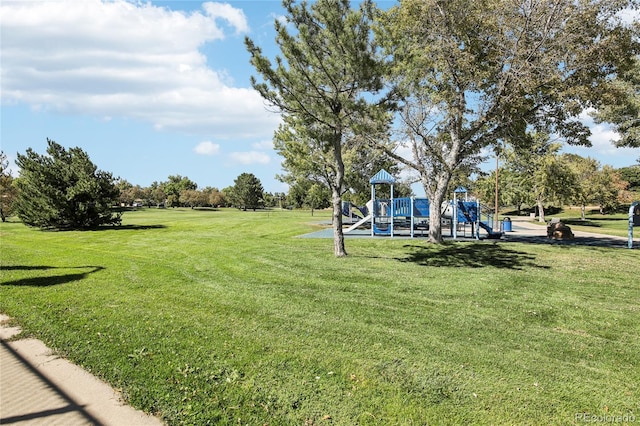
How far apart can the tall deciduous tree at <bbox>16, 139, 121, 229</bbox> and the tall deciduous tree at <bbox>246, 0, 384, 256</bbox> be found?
19.6 m

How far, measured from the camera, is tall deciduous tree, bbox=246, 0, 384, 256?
37.5 feet

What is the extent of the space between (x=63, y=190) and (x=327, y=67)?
2287 cm

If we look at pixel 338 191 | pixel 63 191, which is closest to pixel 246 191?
pixel 63 191

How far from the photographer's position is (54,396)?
397cm

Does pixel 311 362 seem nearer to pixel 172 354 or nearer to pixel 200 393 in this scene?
pixel 200 393

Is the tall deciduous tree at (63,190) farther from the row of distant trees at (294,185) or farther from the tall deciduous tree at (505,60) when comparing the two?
the tall deciduous tree at (505,60)

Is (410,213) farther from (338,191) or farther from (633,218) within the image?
(633,218)

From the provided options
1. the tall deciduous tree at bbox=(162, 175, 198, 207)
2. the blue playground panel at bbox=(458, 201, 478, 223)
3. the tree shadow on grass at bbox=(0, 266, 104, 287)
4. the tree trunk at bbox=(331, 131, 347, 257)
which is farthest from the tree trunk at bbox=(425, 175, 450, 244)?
the tall deciduous tree at bbox=(162, 175, 198, 207)

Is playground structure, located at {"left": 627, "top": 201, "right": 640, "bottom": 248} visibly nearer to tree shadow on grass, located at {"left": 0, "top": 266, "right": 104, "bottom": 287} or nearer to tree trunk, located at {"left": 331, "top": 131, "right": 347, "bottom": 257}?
tree trunk, located at {"left": 331, "top": 131, "right": 347, "bottom": 257}

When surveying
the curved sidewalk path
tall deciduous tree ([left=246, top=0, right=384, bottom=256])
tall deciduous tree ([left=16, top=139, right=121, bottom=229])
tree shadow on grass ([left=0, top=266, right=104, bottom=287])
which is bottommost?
the curved sidewalk path

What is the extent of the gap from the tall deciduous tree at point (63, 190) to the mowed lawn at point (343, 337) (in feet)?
51.3

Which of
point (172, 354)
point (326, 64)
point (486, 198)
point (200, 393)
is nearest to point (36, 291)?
point (172, 354)

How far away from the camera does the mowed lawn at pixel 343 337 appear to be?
3.92 metres

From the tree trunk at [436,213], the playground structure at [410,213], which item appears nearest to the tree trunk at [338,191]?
the tree trunk at [436,213]
